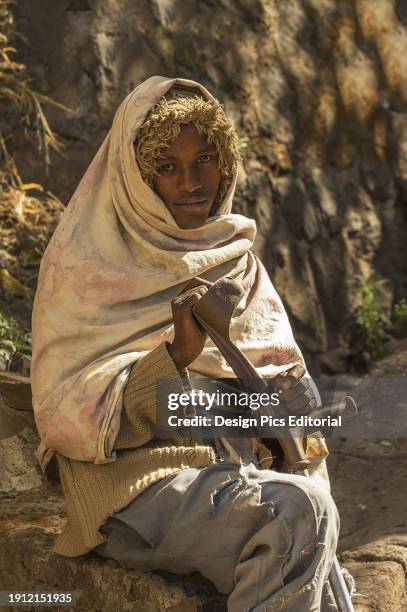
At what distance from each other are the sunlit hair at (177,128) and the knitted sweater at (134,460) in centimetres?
66

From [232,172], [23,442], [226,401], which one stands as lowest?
[23,442]

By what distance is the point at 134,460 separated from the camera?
145 inches

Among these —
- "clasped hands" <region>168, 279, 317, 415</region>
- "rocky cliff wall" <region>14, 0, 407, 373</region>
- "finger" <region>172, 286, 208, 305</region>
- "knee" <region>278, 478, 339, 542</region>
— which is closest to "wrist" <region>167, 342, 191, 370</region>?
"clasped hands" <region>168, 279, 317, 415</region>

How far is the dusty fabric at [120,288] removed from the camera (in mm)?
3826

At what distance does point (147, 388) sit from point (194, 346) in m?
0.19

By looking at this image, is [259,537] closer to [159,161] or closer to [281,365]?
[281,365]

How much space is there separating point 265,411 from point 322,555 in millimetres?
469

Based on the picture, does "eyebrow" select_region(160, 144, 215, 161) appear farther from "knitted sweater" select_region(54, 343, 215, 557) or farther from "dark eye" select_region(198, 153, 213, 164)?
"knitted sweater" select_region(54, 343, 215, 557)

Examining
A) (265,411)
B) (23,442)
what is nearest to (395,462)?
(23,442)

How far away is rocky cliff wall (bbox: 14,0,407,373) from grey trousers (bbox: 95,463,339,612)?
11.1ft

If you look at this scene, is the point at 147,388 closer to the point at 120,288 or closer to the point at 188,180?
the point at 120,288

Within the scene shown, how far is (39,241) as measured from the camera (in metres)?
6.54

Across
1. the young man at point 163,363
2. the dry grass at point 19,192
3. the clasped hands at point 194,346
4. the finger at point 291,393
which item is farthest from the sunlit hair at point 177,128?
the dry grass at point 19,192

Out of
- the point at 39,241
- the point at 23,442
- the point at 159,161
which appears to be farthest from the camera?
the point at 39,241
